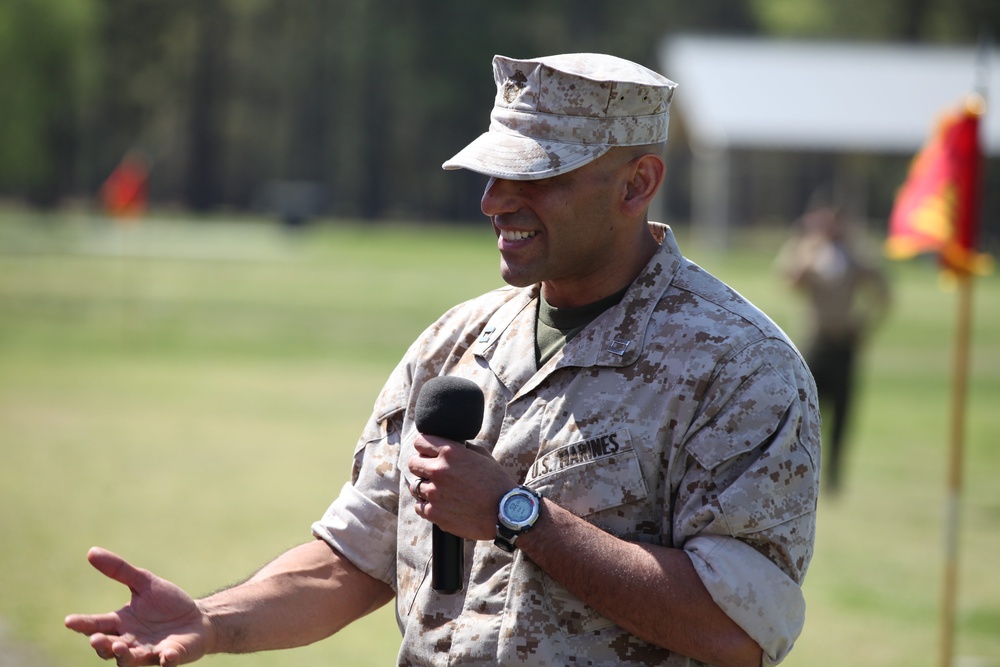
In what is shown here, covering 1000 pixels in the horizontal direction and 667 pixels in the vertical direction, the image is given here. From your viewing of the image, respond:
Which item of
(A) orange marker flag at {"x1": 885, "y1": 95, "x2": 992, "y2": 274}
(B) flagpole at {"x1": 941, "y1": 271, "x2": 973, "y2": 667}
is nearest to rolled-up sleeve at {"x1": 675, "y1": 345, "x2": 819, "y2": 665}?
(B) flagpole at {"x1": 941, "y1": 271, "x2": 973, "y2": 667}

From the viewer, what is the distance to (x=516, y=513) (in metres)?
2.66

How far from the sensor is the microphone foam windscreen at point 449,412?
273 cm

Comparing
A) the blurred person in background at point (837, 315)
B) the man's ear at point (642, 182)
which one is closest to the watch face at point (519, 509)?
the man's ear at point (642, 182)

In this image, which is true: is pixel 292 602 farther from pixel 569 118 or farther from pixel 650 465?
pixel 569 118

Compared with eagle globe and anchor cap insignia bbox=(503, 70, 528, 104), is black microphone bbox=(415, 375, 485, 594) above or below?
below

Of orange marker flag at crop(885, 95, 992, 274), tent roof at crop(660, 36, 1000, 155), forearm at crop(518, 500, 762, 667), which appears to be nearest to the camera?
forearm at crop(518, 500, 762, 667)

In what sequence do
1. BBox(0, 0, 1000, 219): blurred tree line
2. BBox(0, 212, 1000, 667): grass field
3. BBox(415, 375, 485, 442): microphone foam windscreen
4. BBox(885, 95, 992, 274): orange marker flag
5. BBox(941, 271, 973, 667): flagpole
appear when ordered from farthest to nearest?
BBox(0, 0, 1000, 219): blurred tree line → BBox(0, 212, 1000, 667): grass field → BBox(885, 95, 992, 274): orange marker flag → BBox(941, 271, 973, 667): flagpole → BBox(415, 375, 485, 442): microphone foam windscreen

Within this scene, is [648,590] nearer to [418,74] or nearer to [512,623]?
[512,623]

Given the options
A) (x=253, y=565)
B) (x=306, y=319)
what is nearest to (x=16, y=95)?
(x=306, y=319)

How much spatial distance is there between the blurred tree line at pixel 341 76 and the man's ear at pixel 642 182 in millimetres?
69711

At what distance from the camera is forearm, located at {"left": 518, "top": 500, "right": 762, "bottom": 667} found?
2.62m

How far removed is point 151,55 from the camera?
76.4 metres

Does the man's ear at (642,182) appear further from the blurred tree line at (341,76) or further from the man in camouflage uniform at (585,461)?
the blurred tree line at (341,76)

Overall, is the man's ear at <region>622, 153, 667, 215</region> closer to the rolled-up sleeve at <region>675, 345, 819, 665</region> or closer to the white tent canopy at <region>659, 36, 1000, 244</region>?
the rolled-up sleeve at <region>675, 345, 819, 665</region>
